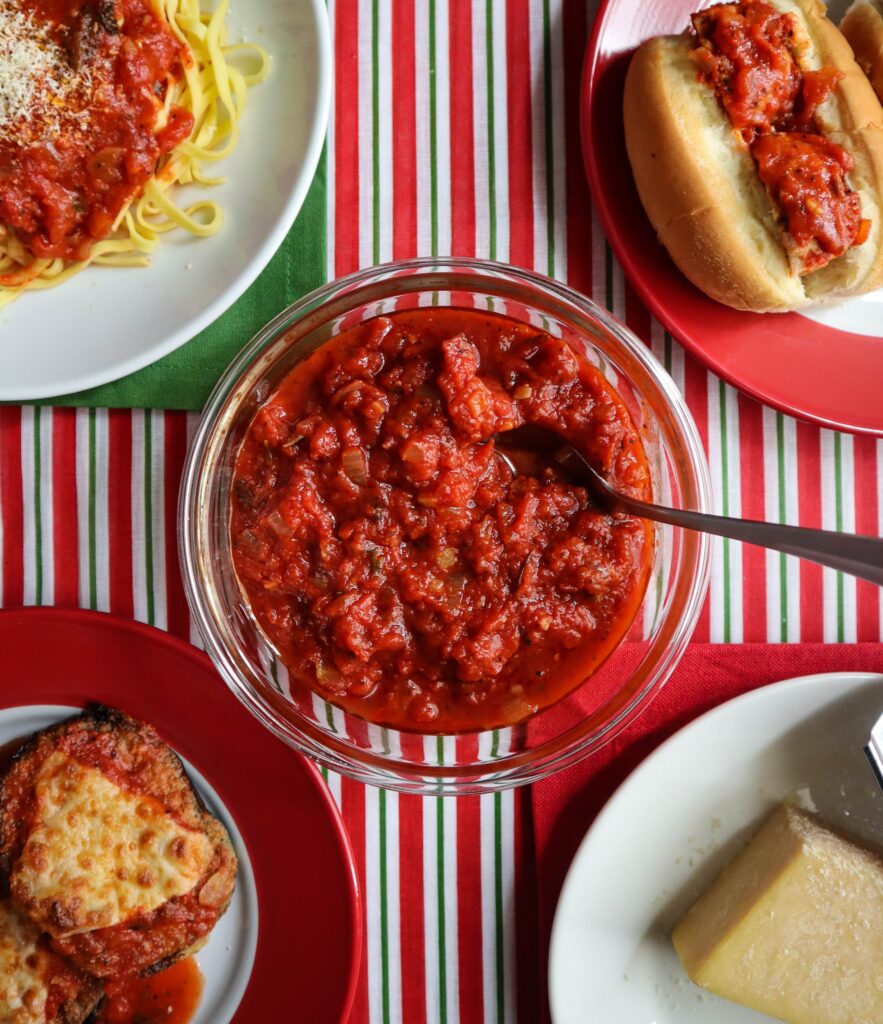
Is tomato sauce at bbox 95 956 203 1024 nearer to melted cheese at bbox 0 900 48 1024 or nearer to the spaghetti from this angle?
melted cheese at bbox 0 900 48 1024

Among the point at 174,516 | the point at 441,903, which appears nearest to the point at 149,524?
the point at 174,516

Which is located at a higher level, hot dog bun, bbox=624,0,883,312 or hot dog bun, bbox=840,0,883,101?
hot dog bun, bbox=840,0,883,101

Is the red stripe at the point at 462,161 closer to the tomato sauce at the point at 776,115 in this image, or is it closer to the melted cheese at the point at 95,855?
the tomato sauce at the point at 776,115

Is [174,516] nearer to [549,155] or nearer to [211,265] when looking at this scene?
[211,265]

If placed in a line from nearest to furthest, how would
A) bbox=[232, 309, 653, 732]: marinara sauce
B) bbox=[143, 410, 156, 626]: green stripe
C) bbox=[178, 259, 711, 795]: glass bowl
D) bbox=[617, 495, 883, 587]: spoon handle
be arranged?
bbox=[617, 495, 883, 587]: spoon handle → bbox=[232, 309, 653, 732]: marinara sauce → bbox=[178, 259, 711, 795]: glass bowl → bbox=[143, 410, 156, 626]: green stripe

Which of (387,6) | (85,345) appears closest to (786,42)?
(387,6)

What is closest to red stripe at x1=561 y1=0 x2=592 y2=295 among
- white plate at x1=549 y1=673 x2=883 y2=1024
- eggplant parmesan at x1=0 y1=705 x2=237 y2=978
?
white plate at x1=549 y1=673 x2=883 y2=1024

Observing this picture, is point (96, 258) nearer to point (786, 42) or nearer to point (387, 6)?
point (387, 6)
